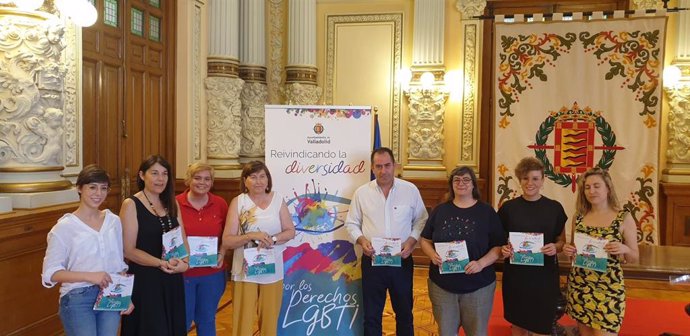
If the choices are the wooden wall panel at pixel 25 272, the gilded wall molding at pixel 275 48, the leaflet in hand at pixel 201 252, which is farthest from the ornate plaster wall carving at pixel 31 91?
the gilded wall molding at pixel 275 48

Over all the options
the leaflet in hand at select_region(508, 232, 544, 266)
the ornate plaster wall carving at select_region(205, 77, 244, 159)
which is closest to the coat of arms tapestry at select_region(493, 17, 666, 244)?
the ornate plaster wall carving at select_region(205, 77, 244, 159)

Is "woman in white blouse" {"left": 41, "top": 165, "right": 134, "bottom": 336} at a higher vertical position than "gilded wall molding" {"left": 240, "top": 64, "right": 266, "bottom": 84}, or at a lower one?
lower

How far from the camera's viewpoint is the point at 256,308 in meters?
3.42

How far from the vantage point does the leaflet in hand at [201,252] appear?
9.78 feet

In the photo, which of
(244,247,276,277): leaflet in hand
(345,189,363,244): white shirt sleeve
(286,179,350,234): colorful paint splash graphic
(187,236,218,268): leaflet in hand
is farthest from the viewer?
(286,179,350,234): colorful paint splash graphic

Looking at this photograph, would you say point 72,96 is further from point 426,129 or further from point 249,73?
point 426,129

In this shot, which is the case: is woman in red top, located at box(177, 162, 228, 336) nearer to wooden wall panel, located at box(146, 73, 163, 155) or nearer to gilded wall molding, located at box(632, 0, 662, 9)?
wooden wall panel, located at box(146, 73, 163, 155)

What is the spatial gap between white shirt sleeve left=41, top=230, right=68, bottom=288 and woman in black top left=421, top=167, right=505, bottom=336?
6.08ft

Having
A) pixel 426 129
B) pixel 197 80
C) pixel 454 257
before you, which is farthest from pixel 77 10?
Answer: pixel 426 129

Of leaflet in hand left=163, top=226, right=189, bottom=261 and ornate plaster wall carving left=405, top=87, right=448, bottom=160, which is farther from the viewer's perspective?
ornate plaster wall carving left=405, top=87, right=448, bottom=160

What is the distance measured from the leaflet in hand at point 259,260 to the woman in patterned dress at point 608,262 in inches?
64.7

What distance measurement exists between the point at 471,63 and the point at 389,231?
426cm

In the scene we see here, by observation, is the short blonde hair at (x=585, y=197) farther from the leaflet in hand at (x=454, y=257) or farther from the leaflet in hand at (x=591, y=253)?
the leaflet in hand at (x=454, y=257)

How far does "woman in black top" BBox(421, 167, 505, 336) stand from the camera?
121 inches
